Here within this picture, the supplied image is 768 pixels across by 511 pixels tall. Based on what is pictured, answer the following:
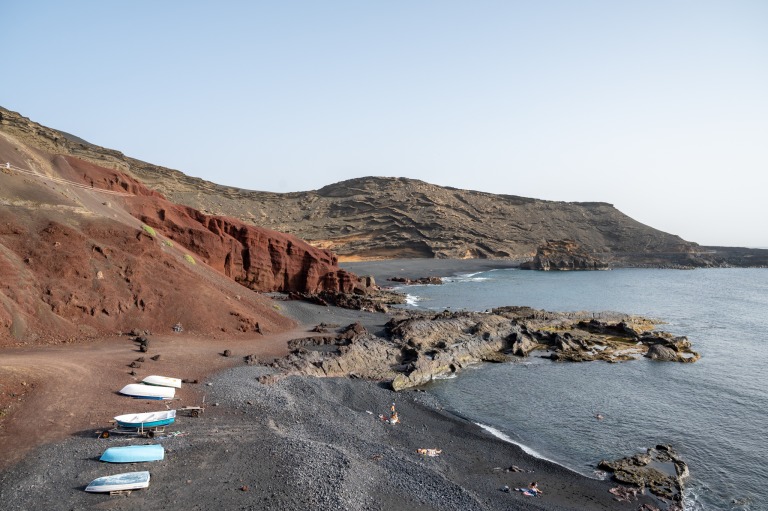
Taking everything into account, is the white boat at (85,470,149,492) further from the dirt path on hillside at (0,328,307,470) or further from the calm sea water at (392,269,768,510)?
the calm sea water at (392,269,768,510)

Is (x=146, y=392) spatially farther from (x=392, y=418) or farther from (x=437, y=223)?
(x=437, y=223)

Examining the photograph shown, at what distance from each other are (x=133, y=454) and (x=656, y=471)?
1939cm

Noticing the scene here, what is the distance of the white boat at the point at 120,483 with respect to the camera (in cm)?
1330

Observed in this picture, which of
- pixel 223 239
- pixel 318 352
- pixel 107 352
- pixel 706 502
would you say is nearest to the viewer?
pixel 706 502

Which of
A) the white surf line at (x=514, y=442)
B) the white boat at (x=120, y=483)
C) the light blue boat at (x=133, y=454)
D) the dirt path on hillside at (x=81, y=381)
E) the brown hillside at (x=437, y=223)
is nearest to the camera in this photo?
the white boat at (x=120, y=483)

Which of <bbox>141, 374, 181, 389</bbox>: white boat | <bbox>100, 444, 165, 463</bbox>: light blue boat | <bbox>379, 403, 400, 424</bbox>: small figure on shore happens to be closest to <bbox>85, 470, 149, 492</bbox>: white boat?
<bbox>100, 444, 165, 463</bbox>: light blue boat

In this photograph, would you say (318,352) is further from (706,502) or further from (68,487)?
(706,502)

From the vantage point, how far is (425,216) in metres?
133

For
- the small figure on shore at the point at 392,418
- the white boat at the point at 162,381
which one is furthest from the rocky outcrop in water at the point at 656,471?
the white boat at the point at 162,381

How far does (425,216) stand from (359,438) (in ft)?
377

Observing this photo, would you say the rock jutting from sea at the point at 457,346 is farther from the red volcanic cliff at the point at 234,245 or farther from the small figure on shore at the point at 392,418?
the red volcanic cliff at the point at 234,245

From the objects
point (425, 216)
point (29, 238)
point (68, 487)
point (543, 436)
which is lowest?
point (543, 436)

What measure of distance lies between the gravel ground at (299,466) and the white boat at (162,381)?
4.81 ft

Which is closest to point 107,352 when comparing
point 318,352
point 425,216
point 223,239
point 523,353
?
point 318,352
